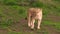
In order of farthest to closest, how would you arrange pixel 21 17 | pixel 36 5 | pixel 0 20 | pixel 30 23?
pixel 36 5 → pixel 21 17 → pixel 0 20 → pixel 30 23

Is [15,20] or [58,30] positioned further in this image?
[15,20]

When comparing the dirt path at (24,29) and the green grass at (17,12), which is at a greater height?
the green grass at (17,12)

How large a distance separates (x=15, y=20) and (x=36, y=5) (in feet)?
10.1

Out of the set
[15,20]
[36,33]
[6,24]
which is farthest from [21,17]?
[36,33]

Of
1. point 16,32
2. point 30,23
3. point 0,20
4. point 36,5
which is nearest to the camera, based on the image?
point 16,32

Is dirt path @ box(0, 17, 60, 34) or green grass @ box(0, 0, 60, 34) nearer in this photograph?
dirt path @ box(0, 17, 60, 34)

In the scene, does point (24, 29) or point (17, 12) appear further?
point (17, 12)

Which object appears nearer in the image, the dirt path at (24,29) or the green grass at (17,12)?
the dirt path at (24,29)

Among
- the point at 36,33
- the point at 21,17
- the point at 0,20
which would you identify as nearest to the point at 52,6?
the point at 21,17

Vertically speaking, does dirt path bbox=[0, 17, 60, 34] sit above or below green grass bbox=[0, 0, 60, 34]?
below

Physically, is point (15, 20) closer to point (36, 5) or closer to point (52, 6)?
point (36, 5)

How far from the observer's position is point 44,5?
45.4ft

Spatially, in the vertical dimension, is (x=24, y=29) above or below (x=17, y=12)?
below

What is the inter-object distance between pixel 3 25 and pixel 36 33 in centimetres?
145
